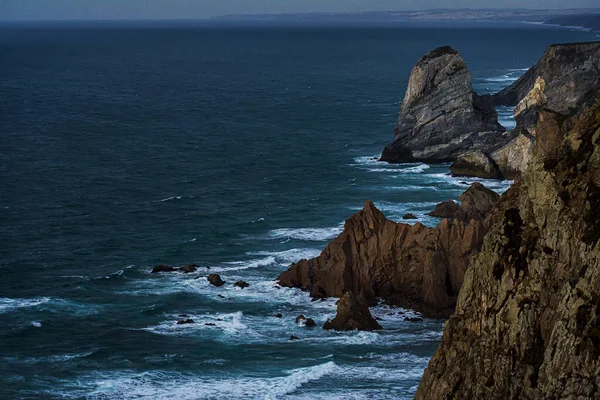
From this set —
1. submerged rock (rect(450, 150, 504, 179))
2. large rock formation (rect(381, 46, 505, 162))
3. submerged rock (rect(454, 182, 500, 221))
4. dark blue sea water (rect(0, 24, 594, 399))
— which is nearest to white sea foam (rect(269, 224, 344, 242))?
dark blue sea water (rect(0, 24, 594, 399))

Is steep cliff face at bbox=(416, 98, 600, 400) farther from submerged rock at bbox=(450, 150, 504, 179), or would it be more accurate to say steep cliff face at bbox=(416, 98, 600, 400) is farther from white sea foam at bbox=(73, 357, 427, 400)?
submerged rock at bbox=(450, 150, 504, 179)

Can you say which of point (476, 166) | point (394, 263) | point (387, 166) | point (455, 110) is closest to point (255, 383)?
point (394, 263)

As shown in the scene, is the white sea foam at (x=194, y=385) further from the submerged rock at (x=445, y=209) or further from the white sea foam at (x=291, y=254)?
the submerged rock at (x=445, y=209)

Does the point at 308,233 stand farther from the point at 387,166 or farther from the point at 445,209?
the point at 387,166

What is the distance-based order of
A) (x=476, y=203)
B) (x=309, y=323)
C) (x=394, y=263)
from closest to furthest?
(x=309, y=323) → (x=394, y=263) → (x=476, y=203)

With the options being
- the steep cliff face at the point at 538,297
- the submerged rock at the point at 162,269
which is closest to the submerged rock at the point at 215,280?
the submerged rock at the point at 162,269
